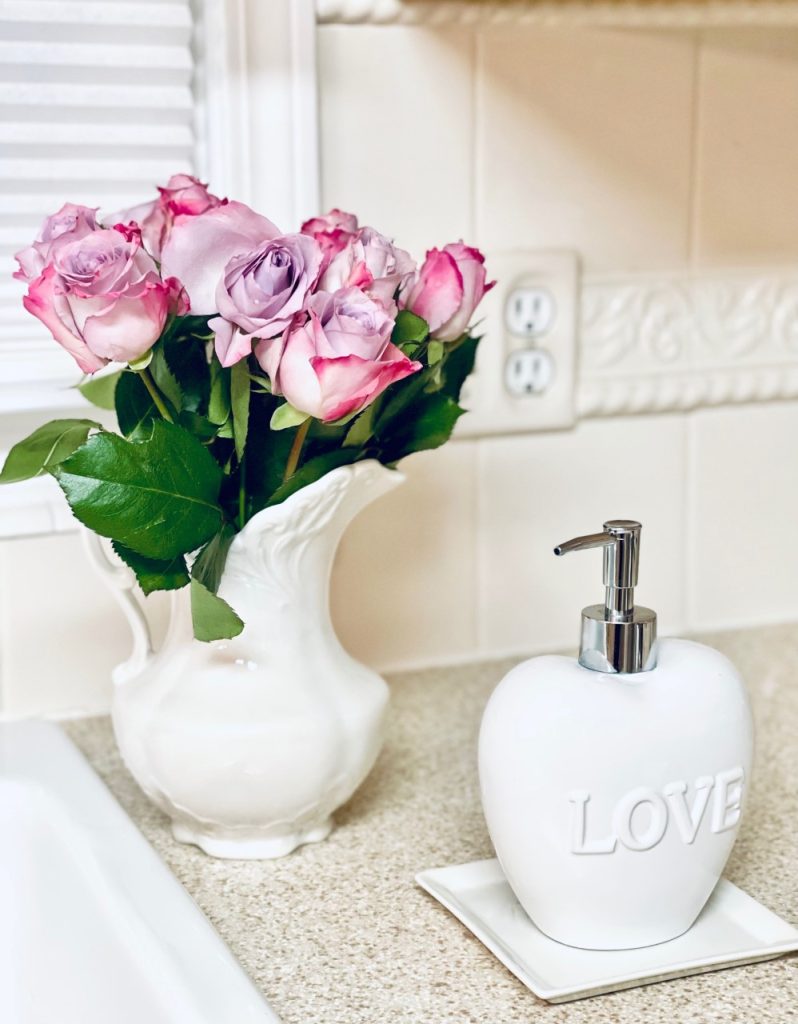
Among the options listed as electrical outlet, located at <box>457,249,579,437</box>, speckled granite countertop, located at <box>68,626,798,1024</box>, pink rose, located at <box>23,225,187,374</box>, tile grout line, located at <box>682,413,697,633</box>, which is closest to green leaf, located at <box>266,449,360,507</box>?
pink rose, located at <box>23,225,187,374</box>

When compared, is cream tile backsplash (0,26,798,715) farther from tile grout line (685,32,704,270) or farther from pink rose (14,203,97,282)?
pink rose (14,203,97,282)

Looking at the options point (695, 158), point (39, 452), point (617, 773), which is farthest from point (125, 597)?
point (695, 158)

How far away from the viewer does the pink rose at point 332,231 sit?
0.69 meters

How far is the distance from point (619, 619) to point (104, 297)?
281mm

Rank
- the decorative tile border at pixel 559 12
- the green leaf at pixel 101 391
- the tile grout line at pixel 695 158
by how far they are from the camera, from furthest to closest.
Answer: the tile grout line at pixel 695 158, the decorative tile border at pixel 559 12, the green leaf at pixel 101 391

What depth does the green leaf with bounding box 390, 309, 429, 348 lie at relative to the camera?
0.68 m

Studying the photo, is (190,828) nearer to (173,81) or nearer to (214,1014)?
(214,1014)

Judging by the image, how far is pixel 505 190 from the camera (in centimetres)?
100

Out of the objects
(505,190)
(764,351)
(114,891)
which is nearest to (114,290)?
(114,891)

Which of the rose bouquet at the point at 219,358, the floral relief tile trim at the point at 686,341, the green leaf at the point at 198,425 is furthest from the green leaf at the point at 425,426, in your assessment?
the floral relief tile trim at the point at 686,341

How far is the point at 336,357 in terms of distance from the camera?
23.9 inches

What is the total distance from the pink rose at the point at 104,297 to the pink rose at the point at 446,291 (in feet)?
0.44

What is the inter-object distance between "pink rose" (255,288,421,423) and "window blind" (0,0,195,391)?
32 centimetres

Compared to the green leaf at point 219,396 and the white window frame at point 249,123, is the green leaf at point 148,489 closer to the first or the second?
the green leaf at point 219,396
